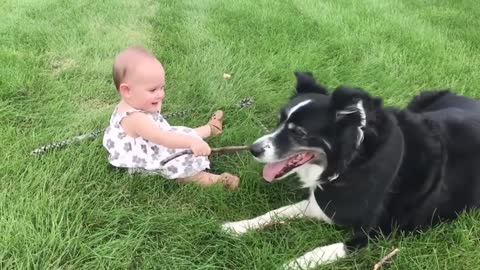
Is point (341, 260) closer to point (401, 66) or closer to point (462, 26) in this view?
point (401, 66)

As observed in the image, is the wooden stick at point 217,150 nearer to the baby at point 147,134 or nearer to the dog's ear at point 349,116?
the baby at point 147,134

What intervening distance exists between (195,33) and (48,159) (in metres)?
2.31

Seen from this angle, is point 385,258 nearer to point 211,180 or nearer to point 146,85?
point 211,180

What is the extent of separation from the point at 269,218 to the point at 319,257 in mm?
358

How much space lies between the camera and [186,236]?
8.11 ft

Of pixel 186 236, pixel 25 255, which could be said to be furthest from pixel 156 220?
pixel 25 255

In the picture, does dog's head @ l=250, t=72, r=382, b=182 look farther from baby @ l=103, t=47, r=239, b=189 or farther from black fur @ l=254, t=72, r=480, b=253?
baby @ l=103, t=47, r=239, b=189

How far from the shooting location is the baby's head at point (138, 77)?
2.61m

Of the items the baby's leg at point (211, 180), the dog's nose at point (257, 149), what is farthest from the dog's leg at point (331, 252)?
the baby's leg at point (211, 180)

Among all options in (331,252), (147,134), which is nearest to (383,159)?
(331,252)

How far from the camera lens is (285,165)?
96.6 inches

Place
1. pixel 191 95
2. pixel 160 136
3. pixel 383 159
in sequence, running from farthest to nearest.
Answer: pixel 191 95
pixel 160 136
pixel 383 159

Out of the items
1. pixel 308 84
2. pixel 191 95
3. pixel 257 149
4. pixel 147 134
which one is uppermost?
pixel 308 84

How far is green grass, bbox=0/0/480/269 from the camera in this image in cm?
239
